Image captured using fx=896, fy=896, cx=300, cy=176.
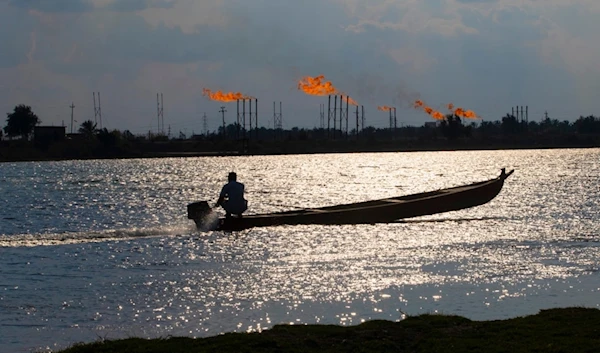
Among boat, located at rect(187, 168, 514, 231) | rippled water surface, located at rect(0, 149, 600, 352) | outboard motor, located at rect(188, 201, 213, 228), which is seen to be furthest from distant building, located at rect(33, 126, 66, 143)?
outboard motor, located at rect(188, 201, 213, 228)

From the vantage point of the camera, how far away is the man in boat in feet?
114

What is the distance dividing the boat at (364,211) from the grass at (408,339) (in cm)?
2007

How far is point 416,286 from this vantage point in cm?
2291

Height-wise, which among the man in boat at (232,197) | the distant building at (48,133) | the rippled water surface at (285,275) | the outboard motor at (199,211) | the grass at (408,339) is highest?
the distant building at (48,133)

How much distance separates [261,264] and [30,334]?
1124cm

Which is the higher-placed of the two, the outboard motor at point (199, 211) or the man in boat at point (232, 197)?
the man in boat at point (232, 197)

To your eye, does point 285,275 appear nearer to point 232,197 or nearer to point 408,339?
point 232,197

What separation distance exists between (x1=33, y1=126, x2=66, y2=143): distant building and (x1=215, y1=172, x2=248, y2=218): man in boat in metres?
169

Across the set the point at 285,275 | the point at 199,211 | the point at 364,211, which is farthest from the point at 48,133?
the point at 285,275

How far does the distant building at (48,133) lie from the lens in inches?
7745

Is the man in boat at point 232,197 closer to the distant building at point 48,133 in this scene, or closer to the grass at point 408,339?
the grass at point 408,339

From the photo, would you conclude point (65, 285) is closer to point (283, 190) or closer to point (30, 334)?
point (30, 334)

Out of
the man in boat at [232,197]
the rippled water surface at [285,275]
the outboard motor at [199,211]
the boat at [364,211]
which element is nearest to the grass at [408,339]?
the rippled water surface at [285,275]

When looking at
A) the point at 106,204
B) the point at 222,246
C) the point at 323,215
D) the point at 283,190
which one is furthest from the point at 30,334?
the point at 283,190
